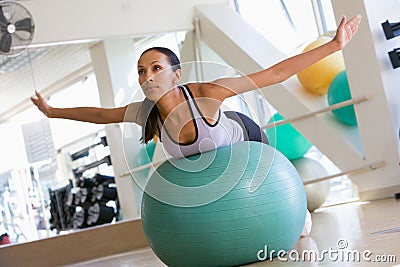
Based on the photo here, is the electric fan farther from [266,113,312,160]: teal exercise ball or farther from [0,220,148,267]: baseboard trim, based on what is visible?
[266,113,312,160]: teal exercise ball

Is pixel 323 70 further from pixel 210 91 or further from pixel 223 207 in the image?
pixel 223 207

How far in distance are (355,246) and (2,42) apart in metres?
3.58

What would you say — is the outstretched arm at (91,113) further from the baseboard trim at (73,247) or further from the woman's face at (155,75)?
the baseboard trim at (73,247)

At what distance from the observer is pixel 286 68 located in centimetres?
265

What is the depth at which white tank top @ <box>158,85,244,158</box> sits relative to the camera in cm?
268

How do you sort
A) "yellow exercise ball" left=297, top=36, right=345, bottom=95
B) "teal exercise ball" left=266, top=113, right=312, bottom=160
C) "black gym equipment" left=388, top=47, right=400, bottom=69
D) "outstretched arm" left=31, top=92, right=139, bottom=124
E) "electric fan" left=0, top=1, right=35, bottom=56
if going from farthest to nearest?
"teal exercise ball" left=266, top=113, right=312, bottom=160, "yellow exercise ball" left=297, top=36, right=345, bottom=95, "electric fan" left=0, top=1, right=35, bottom=56, "black gym equipment" left=388, top=47, right=400, bottom=69, "outstretched arm" left=31, top=92, right=139, bottom=124

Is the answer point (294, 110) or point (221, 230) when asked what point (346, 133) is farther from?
point (221, 230)

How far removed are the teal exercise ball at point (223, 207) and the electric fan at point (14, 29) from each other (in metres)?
→ 2.98

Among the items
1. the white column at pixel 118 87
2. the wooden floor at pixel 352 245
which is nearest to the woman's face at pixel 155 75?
the wooden floor at pixel 352 245

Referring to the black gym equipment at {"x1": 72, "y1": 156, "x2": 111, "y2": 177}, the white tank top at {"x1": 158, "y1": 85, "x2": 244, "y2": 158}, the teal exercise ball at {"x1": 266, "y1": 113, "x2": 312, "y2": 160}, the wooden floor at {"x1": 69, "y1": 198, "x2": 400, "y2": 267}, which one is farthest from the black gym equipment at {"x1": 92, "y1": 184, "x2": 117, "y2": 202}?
the white tank top at {"x1": 158, "y1": 85, "x2": 244, "y2": 158}

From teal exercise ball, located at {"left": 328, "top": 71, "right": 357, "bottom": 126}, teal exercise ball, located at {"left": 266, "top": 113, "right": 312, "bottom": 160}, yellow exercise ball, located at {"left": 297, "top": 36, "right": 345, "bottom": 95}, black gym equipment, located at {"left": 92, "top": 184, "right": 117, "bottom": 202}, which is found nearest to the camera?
teal exercise ball, located at {"left": 328, "top": 71, "right": 357, "bottom": 126}

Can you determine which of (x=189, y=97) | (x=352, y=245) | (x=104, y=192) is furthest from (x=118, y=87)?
(x=352, y=245)

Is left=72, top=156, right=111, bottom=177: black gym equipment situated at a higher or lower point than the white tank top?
higher

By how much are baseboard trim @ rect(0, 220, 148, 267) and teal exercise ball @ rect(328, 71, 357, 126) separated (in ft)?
6.14
